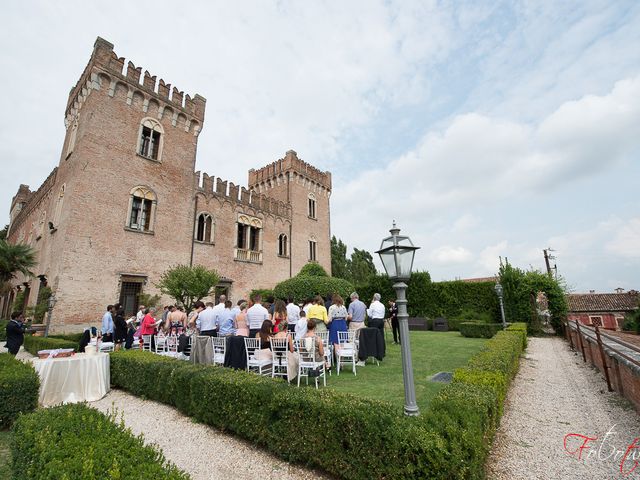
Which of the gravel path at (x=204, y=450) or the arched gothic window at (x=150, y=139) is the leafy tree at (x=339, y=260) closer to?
the arched gothic window at (x=150, y=139)

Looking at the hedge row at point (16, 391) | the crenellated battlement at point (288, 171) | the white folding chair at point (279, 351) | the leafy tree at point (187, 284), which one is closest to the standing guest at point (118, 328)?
the leafy tree at point (187, 284)

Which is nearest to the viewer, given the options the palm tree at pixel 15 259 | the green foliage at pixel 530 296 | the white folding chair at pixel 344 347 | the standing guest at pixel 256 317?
the standing guest at pixel 256 317

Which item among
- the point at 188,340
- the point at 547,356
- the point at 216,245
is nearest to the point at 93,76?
the point at 216,245

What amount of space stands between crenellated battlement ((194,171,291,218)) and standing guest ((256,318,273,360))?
593 inches

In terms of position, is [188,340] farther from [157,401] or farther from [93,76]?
[93,76]

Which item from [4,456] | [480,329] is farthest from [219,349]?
[480,329]

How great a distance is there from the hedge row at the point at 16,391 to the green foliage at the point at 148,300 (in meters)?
9.64

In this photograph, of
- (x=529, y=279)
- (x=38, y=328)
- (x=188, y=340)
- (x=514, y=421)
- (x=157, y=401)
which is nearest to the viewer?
(x=514, y=421)

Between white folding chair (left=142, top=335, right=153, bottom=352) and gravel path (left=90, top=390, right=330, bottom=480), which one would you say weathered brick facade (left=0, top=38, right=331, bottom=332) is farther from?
gravel path (left=90, top=390, right=330, bottom=480)

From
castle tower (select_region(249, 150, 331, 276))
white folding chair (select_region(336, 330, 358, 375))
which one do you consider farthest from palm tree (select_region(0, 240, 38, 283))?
white folding chair (select_region(336, 330, 358, 375))

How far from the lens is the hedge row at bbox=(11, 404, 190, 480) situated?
224 centimetres

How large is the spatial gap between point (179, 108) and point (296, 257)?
13.5m

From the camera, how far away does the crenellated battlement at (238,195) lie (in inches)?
776

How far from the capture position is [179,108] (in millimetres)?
18812
